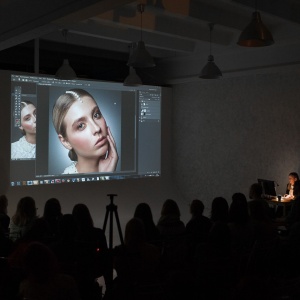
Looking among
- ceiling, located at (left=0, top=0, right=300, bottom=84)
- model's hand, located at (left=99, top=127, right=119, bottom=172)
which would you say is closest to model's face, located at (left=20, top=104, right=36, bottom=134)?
ceiling, located at (left=0, top=0, right=300, bottom=84)

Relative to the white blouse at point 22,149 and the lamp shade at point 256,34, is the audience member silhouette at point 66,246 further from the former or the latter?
the white blouse at point 22,149

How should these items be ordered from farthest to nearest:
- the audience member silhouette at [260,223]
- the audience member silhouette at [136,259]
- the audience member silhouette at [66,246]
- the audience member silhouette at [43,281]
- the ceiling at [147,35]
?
1. the ceiling at [147,35]
2. the audience member silhouette at [260,223]
3. the audience member silhouette at [66,246]
4. the audience member silhouette at [136,259]
5. the audience member silhouette at [43,281]

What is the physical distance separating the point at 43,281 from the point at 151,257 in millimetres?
1086

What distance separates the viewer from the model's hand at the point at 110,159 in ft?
29.7

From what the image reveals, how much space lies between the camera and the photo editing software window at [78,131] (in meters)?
8.05

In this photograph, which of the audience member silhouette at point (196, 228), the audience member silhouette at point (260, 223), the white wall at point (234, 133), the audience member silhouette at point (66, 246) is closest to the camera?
the audience member silhouette at point (66, 246)

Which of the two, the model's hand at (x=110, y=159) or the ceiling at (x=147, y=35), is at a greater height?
the ceiling at (x=147, y=35)

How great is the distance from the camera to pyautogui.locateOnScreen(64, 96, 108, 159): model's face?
8.49 meters

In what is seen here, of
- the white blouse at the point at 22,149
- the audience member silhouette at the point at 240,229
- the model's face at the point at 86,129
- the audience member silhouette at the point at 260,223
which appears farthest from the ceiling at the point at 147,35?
the audience member silhouette at the point at 260,223

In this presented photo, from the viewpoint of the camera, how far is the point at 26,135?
319 inches

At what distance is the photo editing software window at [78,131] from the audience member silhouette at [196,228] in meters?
4.00

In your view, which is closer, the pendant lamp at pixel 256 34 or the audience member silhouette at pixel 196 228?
the pendant lamp at pixel 256 34

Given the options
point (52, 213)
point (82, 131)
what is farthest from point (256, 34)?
point (82, 131)

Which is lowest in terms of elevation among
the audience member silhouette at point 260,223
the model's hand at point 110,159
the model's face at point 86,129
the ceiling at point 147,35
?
the audience member silhouette at point 260,223
